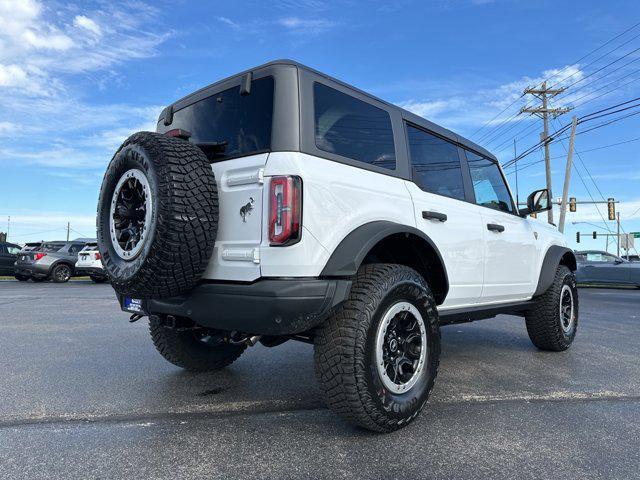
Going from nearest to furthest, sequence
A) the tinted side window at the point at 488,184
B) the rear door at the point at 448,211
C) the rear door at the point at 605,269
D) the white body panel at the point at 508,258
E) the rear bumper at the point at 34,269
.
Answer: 1. the rear door at the point at 448,211
2. the white body panel at the point at 508,258
3. the tinted side window at the point at 488,184
4. the rear door at the point at 605,269
5. the rear bumper at the point at 34,269

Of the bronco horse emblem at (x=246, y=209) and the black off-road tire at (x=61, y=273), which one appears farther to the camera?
the black off-road tire at (x=61, y=273)

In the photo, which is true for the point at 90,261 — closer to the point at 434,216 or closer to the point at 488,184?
the point at 488,184

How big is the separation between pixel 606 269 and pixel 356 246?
59.0 ft

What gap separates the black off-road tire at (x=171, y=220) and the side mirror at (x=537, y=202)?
11.5ft

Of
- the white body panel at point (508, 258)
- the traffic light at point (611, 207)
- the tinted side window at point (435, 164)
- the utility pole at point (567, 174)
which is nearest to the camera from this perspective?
the tinted side window at point (435, 164)

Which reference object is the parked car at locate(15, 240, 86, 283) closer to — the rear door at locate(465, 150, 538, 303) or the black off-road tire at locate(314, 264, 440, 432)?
the rear door at locate(465, 150, 538, 303)

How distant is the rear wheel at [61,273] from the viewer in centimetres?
1844

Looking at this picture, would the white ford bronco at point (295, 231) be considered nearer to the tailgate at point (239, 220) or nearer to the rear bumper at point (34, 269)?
the tailgate at point (239, 220)

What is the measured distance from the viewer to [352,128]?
3.08m

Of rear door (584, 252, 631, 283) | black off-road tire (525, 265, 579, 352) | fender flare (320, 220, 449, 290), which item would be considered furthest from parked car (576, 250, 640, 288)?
fender flare (320, 220, 449, 290)

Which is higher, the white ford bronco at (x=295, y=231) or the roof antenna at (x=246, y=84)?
the roof antenna at (x=246, y=84)

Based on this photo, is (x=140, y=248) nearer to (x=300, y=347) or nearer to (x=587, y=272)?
(x=300, y=347)

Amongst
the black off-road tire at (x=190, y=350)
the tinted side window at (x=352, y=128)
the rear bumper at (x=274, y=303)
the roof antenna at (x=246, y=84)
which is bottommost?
the black off-road tire at (x=190, y=350)

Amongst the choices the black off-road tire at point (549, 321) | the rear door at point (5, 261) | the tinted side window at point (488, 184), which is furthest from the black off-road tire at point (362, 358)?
the rear door at point (5, 261)
